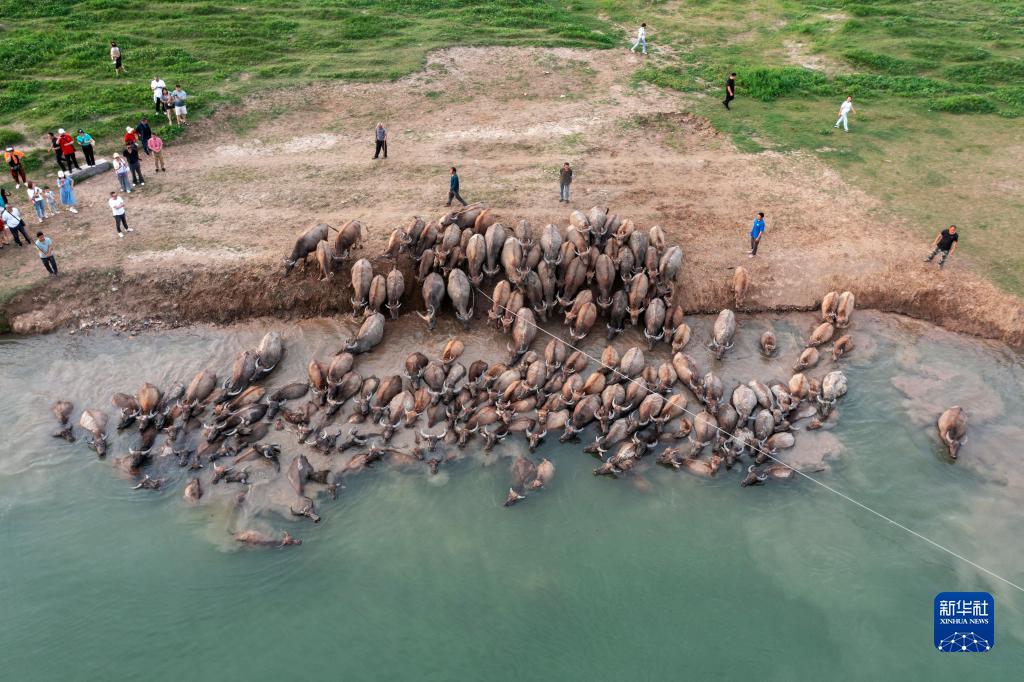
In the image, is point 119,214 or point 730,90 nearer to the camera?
point 119,214

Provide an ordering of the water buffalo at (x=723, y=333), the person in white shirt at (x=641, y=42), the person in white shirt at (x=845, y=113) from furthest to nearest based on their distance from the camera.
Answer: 1. the person in white shirt at (x=641, y=42)
2. the person in white shirt at (x=845, y=113)
3. the water buffalo at (x=723, y=333)

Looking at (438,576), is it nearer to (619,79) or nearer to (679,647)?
(679,647)

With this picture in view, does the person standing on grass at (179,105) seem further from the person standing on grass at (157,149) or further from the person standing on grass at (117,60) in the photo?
the person standing on grass at (117,60)

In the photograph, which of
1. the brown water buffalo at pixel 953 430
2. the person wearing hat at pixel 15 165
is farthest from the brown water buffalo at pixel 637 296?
the person wearing hat at pixel 15 165

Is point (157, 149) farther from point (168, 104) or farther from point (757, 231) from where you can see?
point (757, 231)

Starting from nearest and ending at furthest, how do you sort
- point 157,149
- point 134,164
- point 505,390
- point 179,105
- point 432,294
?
1. point 505,390
2. point 432,294
3. point 134,164
4. point 157,149
5. point 179,105

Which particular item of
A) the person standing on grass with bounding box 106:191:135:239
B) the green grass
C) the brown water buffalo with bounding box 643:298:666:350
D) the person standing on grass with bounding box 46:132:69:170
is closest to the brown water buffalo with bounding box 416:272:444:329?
the brown water buffalo with bounding box 643:298:666:350

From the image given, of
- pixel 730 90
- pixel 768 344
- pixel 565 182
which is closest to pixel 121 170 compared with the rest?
pixel 565 182
